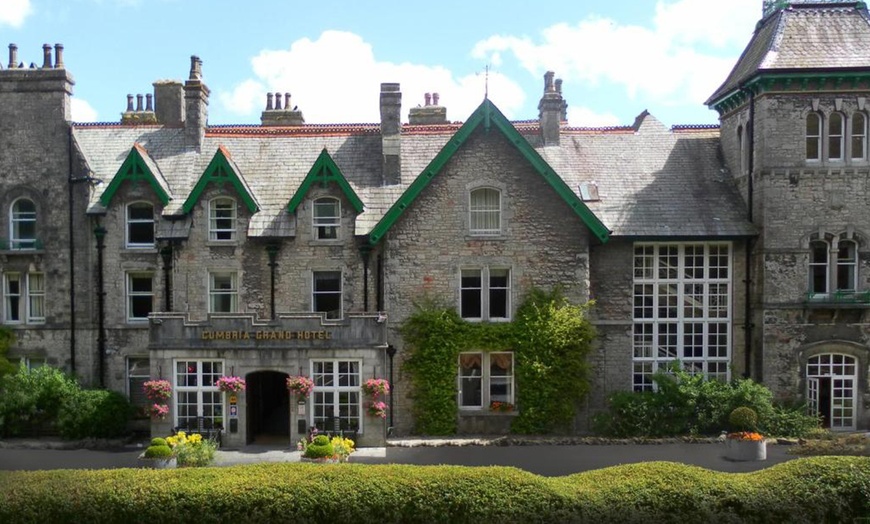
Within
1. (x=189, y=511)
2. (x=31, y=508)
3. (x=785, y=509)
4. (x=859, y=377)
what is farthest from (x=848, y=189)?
(x=31, y=508)

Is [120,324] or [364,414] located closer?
[364,414]

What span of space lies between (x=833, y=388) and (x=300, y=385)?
62.6 ft

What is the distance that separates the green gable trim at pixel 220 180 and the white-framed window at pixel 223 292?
2600mm

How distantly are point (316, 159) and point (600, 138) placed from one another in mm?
12022

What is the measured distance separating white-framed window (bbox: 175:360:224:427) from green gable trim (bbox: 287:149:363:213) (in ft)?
21.2

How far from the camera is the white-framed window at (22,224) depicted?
26203 mm

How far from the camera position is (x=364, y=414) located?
22969mm

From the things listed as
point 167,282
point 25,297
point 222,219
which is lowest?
point 25,297

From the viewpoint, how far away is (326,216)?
84.5 feet

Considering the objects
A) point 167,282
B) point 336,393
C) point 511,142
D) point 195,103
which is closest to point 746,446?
point 511,142

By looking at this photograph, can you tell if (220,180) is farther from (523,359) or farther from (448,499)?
(448,499)

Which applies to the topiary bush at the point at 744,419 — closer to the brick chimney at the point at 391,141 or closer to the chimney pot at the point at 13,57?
the brick chimney at the point at 391,141

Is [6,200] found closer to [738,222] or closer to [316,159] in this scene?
[316,159]

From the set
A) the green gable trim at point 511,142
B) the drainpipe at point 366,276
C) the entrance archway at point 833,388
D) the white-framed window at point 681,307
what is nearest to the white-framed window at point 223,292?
the drainpipe at point 366,276
